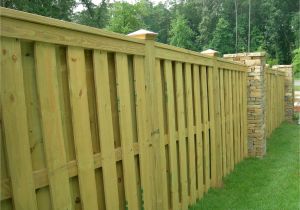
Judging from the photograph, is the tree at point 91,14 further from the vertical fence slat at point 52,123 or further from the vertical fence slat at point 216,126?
the vertical fence slat at point 52,123

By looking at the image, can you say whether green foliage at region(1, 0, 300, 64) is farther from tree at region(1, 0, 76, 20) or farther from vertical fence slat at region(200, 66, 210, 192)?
vertical fence slat at region(200, 66, 210, 192)

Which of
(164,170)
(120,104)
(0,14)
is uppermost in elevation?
(0,14)

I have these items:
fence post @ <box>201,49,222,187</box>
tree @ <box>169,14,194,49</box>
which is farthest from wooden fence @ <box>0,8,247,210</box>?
tree @ <box>169,14,194,49</box>

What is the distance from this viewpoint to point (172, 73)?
375 cm

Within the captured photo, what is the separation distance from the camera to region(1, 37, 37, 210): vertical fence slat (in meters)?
1.71

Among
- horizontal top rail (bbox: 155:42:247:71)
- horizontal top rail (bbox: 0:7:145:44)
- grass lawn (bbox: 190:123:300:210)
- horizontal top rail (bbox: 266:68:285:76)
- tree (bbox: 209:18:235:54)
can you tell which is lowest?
grass lawn (bbox: 190:123:300:210)

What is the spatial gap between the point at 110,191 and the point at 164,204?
107 centimetres

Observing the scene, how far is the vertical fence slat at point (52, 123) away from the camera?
1926 mm

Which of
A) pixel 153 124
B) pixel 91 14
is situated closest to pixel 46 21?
pixel 153 124

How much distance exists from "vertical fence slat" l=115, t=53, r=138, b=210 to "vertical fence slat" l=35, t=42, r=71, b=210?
2.34ft

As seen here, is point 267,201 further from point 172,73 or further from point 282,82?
point 282,82

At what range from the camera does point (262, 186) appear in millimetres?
5125

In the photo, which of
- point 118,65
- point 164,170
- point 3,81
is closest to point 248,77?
point 164,170

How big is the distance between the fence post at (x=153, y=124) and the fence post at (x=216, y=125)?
5.83 ft
